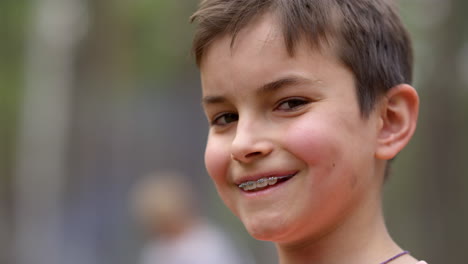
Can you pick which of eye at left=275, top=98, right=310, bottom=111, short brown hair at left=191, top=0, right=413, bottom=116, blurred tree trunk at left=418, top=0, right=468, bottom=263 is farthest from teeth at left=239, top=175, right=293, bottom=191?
blurred tree trunk at left=418, top=0, right=468, bottom=263

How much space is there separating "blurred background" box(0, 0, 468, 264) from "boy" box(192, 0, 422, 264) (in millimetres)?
4537

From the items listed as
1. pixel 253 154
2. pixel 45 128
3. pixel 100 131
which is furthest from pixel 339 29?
pixel 45 128

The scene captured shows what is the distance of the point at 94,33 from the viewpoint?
11969 millimetres

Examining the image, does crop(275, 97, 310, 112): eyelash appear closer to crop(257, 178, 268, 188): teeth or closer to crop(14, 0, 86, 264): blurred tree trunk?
crop(257, 178, 268, 188): teeth

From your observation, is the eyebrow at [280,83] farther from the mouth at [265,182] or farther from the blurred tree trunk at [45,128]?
→ the blurred tree trunk at [45,128]

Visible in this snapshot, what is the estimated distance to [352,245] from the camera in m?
2.14

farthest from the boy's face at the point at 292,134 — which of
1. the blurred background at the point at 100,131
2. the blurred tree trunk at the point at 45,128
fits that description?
the blurred tree trunk at the point at 45,128

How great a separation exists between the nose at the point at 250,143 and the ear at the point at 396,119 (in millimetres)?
407

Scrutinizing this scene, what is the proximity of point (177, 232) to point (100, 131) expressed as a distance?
5803 mm

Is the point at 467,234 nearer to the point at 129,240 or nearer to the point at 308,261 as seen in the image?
the point at 308,261

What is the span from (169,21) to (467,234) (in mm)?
6946

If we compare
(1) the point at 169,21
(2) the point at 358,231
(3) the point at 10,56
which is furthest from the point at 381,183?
(3) the point at 10,56

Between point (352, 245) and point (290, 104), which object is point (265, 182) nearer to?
point (290, 104)

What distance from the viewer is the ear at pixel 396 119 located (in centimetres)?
218
